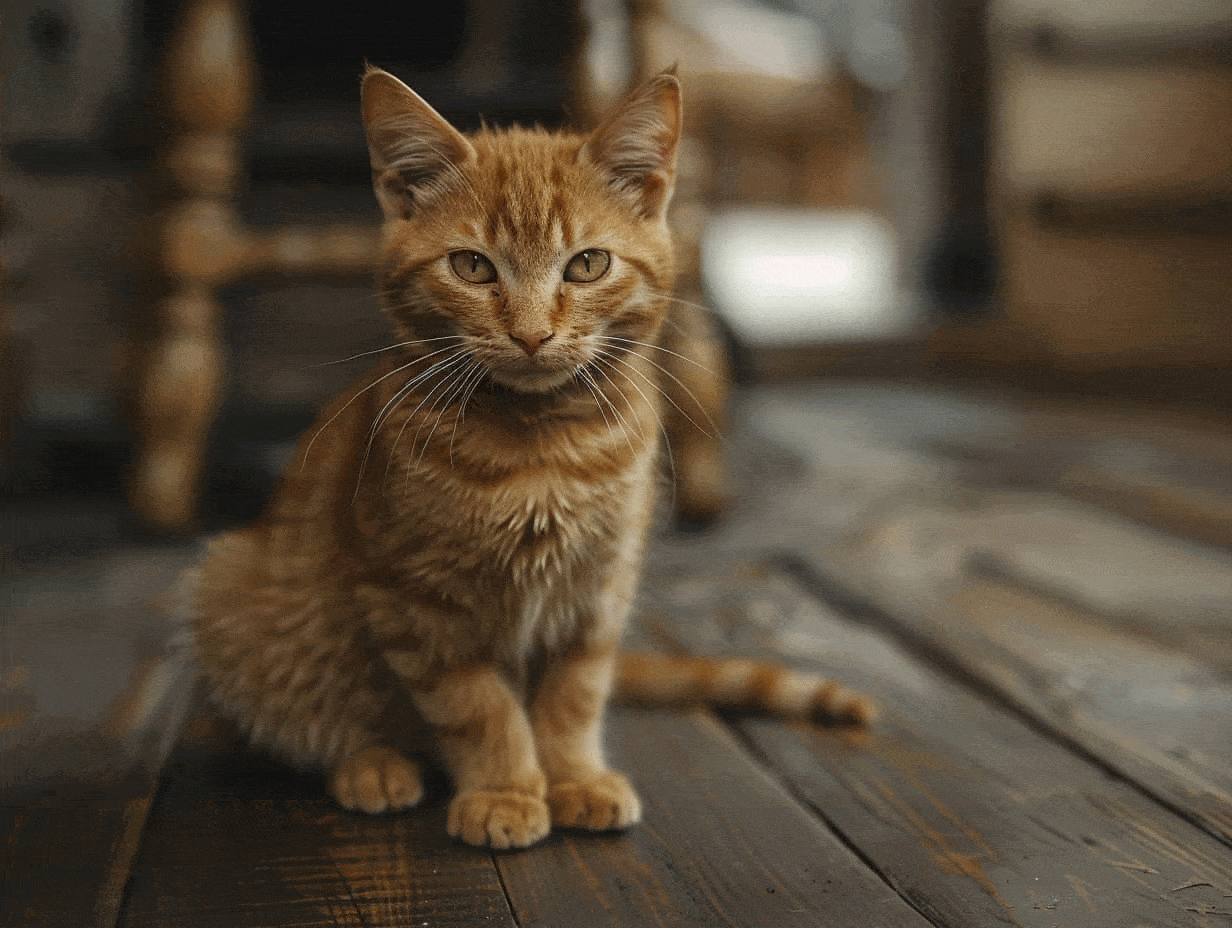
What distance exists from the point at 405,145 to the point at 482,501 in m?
0.28

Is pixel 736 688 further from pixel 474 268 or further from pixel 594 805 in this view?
pixel 474 268

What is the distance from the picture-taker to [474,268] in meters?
0.88

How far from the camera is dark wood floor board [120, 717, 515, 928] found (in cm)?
79

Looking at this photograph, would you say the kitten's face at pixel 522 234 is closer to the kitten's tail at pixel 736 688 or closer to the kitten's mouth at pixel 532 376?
the kitten's mouth at pixel 532 376

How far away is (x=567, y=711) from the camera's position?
977 mm

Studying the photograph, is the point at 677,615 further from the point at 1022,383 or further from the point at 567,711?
the point at 1022,383

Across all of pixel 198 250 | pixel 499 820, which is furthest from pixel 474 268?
pixel 198 250

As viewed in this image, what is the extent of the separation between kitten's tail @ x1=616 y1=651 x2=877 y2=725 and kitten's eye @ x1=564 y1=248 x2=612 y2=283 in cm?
46

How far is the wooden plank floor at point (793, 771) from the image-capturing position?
0.81 metres

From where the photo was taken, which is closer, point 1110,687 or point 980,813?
point 980,813

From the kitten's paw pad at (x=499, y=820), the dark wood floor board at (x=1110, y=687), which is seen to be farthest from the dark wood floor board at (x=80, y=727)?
the dark wood floor board at (x=1110, y=687)

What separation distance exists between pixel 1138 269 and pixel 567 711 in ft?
9.15

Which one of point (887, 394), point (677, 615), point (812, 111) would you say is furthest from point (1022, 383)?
point (677, 615)

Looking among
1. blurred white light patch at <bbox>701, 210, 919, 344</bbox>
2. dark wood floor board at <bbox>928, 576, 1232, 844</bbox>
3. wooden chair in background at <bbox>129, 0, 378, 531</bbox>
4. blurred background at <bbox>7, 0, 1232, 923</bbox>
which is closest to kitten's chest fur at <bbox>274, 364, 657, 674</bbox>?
blurred background at <bbox>7, 0, 1232, 923</bbox>
